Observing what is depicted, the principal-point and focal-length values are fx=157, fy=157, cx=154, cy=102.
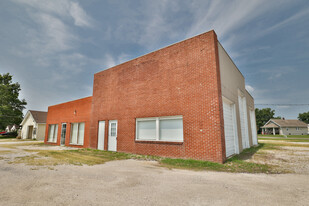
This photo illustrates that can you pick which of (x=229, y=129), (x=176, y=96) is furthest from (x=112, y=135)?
(x=229, y=129)

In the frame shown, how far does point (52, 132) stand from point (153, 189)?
67.2ft

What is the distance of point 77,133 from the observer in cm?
1605

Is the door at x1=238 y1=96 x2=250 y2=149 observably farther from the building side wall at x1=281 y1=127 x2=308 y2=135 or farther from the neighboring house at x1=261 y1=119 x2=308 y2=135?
the building side wall at x1=281 y1=127 x2=308 y2=135

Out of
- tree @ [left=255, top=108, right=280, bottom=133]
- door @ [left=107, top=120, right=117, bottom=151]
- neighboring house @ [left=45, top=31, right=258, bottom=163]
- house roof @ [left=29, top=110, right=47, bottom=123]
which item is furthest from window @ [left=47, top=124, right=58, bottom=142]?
tree @ [left=255, top=108, right=280, bottom=133]

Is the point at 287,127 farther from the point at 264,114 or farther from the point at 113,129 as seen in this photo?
the point at 113,129

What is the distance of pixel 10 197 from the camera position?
3.40m

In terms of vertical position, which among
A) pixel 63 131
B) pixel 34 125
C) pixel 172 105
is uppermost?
pixel 172 105

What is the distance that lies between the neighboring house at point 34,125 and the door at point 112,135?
79.6 ft

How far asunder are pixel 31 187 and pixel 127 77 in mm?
9074

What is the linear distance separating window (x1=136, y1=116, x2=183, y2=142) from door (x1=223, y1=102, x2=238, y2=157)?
273 cm

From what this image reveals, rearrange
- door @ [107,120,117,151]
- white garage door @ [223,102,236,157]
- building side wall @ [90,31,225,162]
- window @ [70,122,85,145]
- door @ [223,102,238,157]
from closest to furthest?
building side wall @ [90,31,225,162] → white garage door @ [223,102,236,157] → door @ [223,102,238,157] → door @ [107,120,117,151] → window @ [70,122,85,145]

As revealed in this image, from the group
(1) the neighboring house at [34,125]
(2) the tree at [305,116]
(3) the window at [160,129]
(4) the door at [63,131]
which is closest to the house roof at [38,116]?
(1) the neighboring house at [34,125]

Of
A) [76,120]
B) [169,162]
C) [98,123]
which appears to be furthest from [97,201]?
[76,120]

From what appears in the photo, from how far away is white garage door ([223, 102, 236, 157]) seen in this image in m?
8.86
